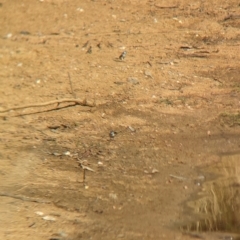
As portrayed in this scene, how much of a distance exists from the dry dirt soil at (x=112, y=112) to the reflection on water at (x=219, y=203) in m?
0.09

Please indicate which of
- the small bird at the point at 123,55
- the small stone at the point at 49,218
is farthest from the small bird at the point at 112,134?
the small stone at the point at 49,218

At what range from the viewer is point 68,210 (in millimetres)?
4105

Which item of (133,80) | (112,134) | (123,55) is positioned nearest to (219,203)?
(112,134)

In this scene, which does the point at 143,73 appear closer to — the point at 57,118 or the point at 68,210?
the point at 57,118

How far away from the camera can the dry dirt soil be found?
163 inches

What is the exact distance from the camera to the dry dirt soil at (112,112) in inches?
163

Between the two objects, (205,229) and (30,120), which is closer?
(205,229)

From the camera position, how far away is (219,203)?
14.6 ft

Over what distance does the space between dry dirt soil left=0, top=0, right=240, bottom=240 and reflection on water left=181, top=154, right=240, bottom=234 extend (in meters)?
0.09

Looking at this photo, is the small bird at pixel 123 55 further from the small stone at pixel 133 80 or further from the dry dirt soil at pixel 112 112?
the small stone at pixel 133 80

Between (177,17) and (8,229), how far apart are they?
307 cm

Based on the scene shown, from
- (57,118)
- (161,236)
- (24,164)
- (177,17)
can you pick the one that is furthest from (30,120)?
(177,17)

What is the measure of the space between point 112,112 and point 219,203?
1.30 meters

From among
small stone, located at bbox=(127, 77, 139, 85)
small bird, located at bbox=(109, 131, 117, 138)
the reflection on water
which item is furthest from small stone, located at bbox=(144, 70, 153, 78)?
the reflection on water
